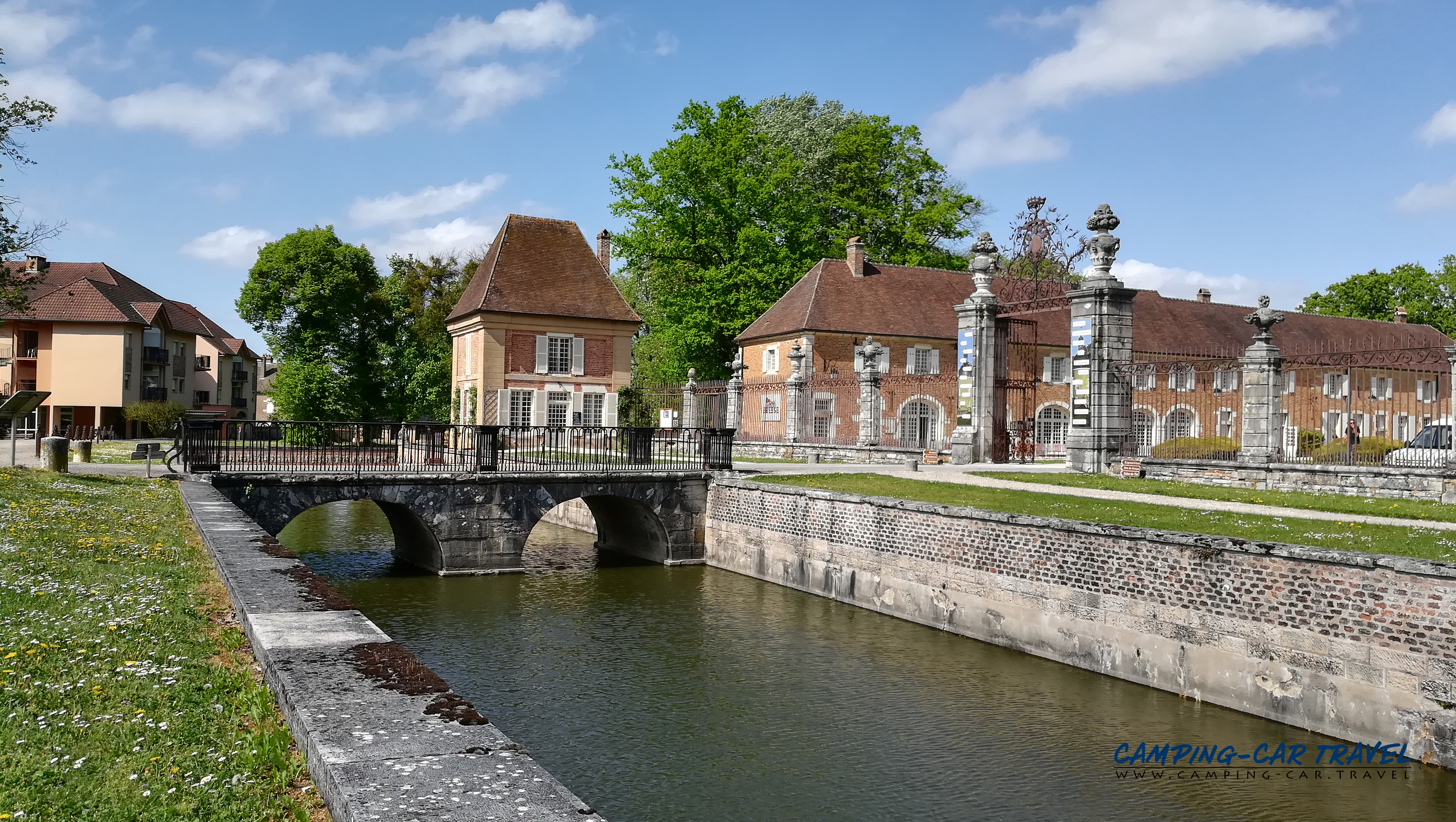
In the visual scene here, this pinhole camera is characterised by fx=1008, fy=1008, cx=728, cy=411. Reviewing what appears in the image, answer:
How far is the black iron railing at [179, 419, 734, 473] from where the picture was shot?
1850 centimetres

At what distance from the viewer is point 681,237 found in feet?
132

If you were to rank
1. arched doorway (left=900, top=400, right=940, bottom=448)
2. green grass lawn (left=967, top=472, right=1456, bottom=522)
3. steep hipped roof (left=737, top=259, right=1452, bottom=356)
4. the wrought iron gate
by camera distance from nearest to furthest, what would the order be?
green grass lawn (left=967, top=472, right=1456, bottom=522)
the wrought iron gate
arched doorway (left=900, top=400, right=940, bottom=448)
steep hipped roof (left=737, top=259, right=1452, bottom=356)

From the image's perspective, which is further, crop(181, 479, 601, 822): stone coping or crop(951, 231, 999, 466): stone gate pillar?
crop(951, 231, 999, 466): stone gate pillar

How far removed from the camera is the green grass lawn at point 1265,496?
44.5 ft

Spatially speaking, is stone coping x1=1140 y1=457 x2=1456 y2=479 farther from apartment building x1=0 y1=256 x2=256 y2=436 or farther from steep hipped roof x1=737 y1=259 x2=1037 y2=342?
apartment building x1=0 y1=256 x2=256 y2=436

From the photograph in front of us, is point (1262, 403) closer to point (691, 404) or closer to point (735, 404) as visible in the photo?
point (735, 404)

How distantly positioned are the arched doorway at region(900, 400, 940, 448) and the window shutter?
12.3 meters

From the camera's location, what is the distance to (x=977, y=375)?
24.4 meters

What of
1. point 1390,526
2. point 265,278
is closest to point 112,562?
point 1390,526

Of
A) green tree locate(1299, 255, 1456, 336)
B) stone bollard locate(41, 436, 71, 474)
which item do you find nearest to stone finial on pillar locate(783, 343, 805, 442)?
stone bollard locate(41, 436, 71, 474)

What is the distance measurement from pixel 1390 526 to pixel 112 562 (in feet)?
45.2

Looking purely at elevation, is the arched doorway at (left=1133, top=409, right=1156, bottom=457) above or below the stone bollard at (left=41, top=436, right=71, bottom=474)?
above

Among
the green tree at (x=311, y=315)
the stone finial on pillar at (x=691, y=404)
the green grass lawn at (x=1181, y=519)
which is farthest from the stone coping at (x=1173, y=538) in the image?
the green tree at (x=311, y=315)

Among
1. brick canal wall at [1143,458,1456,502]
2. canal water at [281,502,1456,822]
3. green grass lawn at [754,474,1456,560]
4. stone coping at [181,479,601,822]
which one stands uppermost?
brick canal wall at [1143,458,1456,502]
